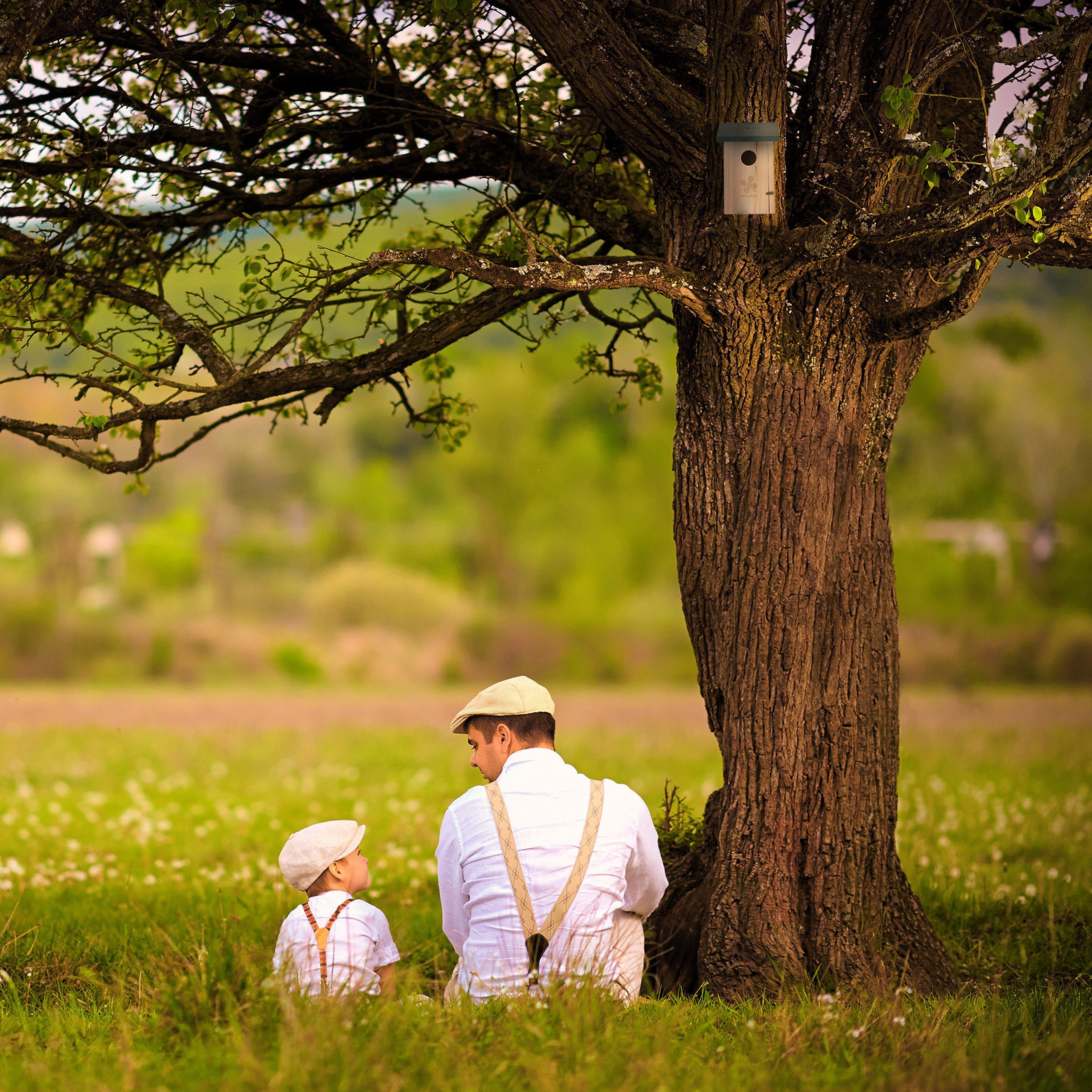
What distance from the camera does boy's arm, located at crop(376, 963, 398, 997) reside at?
3.60 meters

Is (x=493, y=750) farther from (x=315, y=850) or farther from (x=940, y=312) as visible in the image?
(x=940, y=312)

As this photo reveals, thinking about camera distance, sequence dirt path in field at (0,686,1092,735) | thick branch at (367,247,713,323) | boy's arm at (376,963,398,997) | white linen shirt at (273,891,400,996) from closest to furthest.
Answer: boy's arm at (376,963,398,997) < white linen shirt at (273,891,400,996) < thick branch at (367,247,713,323) < dirt path in field at (0,686,1092,735)

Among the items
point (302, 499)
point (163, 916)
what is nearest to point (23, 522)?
point (302, 499)

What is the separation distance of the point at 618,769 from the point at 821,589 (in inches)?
362

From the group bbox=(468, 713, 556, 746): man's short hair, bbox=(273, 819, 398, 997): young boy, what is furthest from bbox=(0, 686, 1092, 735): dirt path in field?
bbox=(273, 819, 398, 997): young boy

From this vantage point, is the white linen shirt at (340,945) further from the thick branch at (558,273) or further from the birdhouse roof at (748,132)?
the birdhouse roof at (748,132)

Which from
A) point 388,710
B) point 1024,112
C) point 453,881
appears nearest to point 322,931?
point 453,881

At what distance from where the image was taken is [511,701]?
4117 millimetres

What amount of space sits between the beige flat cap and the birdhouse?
2173mm

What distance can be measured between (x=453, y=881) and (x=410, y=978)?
512 millimetres

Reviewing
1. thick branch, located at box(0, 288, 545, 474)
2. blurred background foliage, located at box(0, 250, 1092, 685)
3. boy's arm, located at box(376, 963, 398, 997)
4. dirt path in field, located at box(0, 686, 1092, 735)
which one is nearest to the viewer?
boy's arm, located at box(376, 963, 398, 997)

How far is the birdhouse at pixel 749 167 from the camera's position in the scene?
15.5 feet

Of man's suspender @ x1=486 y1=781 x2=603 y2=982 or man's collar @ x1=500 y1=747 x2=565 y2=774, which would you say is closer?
man's suspender @ x1=486 y1=781 x2=603 y2=982

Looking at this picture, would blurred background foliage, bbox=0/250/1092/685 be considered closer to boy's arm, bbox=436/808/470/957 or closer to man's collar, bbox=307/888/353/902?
boy's arm, bbox=436/808/470/957
